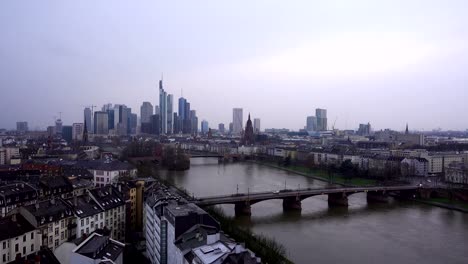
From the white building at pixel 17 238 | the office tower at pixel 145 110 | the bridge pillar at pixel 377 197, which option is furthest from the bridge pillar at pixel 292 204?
the office tower at pixel 145 110

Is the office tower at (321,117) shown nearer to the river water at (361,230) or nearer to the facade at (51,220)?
the river water at (361,230)

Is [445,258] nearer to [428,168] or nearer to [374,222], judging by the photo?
[374,222]

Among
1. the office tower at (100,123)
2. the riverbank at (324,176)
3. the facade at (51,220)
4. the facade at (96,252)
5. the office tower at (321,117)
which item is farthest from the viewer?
the office tower at (321,117)

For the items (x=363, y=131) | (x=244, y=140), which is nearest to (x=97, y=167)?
(x=244, y=140)

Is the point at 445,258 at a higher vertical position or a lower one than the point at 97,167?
lower

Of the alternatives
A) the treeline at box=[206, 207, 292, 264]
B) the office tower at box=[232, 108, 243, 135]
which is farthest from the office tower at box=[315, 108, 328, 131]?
the treeline at box=[206, 207, 292, 264]

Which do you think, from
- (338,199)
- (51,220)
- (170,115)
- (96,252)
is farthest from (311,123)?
(96,252)

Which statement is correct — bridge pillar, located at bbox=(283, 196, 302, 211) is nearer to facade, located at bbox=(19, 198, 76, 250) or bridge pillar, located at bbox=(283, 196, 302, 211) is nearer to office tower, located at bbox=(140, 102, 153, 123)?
facade, located at bbox=(19, 198, 76, 250)
